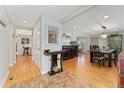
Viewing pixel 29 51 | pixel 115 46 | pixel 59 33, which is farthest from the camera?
pixel 29 51

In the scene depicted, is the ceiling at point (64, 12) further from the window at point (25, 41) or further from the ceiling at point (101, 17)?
the window at point (25, 41)

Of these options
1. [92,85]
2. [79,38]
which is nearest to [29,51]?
[79,38]

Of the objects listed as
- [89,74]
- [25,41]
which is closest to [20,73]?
[89,74]

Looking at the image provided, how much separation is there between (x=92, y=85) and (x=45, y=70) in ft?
6.11

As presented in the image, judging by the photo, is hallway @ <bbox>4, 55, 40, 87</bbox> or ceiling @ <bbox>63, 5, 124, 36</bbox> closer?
hallway @ <bbox>4, 55, 40, 87</bbox>

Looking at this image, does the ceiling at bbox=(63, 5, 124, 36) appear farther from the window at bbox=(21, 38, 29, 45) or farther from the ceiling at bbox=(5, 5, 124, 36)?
the window at bbox=(21, 38, 29, 45)

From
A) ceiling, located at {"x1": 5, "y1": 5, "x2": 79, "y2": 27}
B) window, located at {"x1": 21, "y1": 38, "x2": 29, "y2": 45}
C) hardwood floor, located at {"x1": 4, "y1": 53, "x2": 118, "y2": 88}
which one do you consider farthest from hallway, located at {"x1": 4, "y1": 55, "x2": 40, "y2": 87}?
window, located at {"x1": 21, "y1": 38, "x2": 29, "y2": 45}

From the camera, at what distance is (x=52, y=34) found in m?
3.85

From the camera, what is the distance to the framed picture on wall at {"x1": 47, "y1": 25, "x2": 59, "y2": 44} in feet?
12.1

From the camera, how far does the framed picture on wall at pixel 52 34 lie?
12.1 ft

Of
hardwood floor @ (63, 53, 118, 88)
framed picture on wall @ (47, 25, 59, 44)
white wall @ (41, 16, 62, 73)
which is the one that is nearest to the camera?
hardwood floor @ (63, 53, 118, 88)
